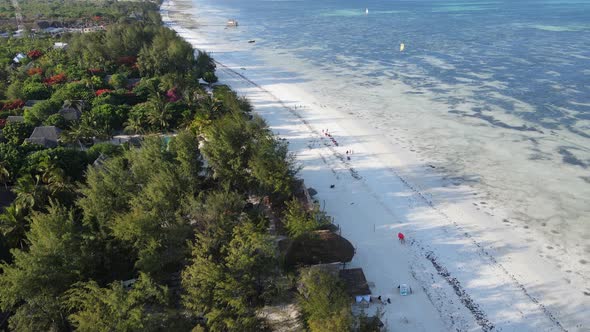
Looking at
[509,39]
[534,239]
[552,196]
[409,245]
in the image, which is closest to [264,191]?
[409,245]

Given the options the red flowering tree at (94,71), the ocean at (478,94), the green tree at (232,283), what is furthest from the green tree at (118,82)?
the green tree at (232,283)

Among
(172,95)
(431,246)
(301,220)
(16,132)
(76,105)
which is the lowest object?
(431,246)

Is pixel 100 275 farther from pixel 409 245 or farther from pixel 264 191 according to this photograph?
pixel 409 245

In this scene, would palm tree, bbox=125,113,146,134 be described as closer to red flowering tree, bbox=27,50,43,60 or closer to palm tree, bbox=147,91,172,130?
palm tree, bbox=147,91,172,130

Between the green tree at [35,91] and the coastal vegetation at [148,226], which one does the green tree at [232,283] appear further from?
the green tree at [35,91]

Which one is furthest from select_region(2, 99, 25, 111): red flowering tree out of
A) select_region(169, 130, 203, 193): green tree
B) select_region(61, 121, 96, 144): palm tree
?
select_region(169, 130, 203, 193): green tree

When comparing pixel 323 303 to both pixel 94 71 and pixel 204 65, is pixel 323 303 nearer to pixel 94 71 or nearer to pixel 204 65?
pixel 204 65

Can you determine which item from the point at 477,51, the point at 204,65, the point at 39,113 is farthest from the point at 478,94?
the point at 39,113
